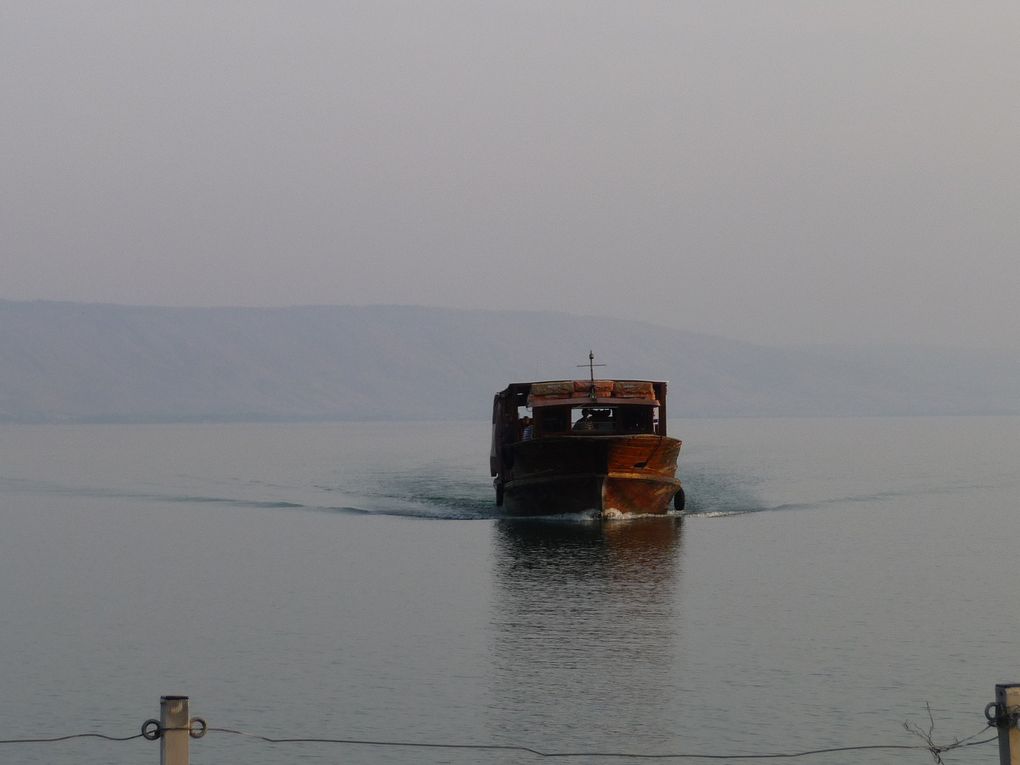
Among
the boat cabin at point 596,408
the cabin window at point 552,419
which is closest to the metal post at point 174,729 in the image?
the boat cabin at point 596,408

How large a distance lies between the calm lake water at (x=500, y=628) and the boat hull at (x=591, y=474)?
1212mm

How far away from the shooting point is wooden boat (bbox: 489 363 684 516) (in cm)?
5962

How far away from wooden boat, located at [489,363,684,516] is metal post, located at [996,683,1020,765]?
4405cm

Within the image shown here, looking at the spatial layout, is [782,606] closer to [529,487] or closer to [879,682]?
[879,682]

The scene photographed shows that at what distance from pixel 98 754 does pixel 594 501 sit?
36903mm

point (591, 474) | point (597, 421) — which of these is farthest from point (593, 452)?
point (597, 421)

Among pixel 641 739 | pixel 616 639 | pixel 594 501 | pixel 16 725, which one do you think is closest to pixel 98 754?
pixel 16 725

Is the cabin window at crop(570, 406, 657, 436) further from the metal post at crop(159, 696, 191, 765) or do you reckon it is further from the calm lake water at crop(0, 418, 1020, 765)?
the metal post at crop(159, 696, 191, 765)

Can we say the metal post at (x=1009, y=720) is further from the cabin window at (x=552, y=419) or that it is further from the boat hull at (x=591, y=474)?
the cabin window at (x=552, y=419)

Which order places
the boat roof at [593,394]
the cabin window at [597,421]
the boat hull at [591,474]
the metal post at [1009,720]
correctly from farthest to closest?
the cabin window at [597,421] → the boat roof at [593,394] → the boat hull at [591,474] → the metal post at [1009,720]

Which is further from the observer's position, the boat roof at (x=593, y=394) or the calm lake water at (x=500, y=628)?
the boat roof at (x=593, y=394)

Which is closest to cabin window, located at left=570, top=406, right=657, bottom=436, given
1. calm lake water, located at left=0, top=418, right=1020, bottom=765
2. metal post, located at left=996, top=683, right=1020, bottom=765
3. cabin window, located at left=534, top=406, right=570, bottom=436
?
cabin window, located at left=534, top=406, right=570, bottom=436

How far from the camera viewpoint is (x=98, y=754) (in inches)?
1035

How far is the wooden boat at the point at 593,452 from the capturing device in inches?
2347
